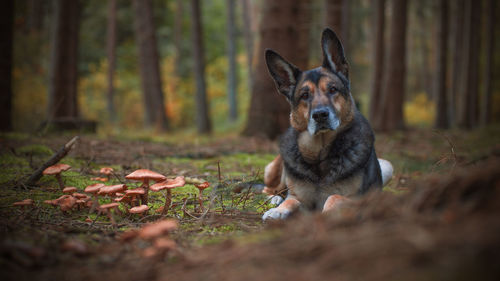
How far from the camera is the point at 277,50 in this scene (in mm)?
9516

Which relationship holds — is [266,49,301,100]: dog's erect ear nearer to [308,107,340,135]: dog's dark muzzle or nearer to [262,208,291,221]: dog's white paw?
[308,107,340,135]: dog's dark muzzle

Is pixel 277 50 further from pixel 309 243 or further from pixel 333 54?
pixel 309 243

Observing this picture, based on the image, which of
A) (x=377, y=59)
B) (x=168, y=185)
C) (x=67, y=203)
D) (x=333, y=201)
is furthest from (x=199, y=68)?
(x=333, y=201)

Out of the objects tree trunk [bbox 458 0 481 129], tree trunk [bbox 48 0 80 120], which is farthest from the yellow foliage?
tree trunk [bbox 48 0 80 120]

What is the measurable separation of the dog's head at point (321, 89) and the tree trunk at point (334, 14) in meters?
8.73

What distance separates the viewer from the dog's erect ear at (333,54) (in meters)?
3.78

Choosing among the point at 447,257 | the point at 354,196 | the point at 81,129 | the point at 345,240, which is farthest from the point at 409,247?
the point at 81,129

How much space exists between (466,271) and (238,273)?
951 mm

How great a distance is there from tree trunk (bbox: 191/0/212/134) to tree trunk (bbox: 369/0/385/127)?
7.74 meters

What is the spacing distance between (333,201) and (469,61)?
1885 centimetres

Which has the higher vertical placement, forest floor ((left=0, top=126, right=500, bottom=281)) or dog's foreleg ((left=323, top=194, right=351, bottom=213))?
forest floor ((left=0, top=126, right=500, bottom=281))

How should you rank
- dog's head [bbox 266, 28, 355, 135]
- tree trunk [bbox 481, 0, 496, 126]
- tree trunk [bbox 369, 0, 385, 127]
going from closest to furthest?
dog's head [bbox 266, 28, 355, 135] → tree trunk [bbox 369, 0, 385, 127] → tree trunk [bbox 481, 0, 496, 126]

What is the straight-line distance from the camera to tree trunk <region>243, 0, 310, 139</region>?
9.46m

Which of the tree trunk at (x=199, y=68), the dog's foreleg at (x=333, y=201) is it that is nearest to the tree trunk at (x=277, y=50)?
the dog's foreleg at (x=333, y=201)
